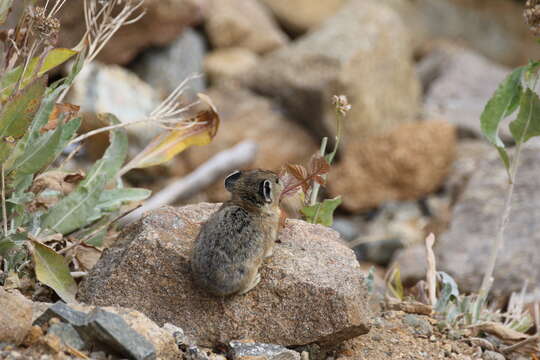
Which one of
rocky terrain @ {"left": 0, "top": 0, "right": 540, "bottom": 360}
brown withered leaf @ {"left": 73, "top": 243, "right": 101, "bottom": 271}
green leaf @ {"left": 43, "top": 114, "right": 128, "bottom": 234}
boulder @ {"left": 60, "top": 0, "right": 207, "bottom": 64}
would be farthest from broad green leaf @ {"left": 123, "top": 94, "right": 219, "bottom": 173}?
boulder @ {"left": 60, "top": 0, "right": 207, "bottom": 64}

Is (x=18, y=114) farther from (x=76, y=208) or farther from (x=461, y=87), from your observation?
(x=461, y=87)

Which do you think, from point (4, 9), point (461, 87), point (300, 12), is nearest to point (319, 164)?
point (4, 9)

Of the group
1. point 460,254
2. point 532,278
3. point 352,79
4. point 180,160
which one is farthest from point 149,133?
point 532,278

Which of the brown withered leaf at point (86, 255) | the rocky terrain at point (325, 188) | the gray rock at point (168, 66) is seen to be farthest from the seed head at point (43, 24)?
the gray rock at point (168, 66)

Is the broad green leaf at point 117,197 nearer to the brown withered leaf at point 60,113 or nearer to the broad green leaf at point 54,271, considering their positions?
the brown withered leaf at point 60,113

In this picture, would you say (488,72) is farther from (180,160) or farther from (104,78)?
(104,78)
